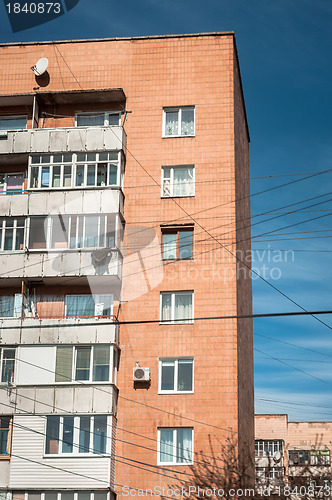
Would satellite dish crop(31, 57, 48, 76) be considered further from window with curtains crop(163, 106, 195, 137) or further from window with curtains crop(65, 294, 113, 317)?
window with curtains crop(65, 294, 113, 317)

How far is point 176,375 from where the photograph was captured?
30.0 metres

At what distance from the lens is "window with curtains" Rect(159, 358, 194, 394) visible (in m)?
29.8

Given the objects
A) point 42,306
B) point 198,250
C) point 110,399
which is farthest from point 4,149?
point 110,399

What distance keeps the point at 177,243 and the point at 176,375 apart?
5435mm

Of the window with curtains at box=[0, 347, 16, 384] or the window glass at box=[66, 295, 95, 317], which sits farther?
the window glass at box=[66, 295, 95, 317]

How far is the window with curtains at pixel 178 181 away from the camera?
32747 mm

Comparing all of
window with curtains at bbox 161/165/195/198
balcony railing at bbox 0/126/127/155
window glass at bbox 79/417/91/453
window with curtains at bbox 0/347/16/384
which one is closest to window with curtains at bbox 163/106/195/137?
window with curtains at bbox 161/165/195/198

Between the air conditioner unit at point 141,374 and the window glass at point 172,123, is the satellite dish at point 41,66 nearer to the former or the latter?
the window glass at point 172,123

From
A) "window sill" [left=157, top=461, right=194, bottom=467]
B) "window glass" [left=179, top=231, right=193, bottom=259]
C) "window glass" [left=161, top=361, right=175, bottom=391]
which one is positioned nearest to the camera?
"window sill" [left=157, top=461, right=194, bottom=467]

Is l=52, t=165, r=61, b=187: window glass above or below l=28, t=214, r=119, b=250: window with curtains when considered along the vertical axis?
above

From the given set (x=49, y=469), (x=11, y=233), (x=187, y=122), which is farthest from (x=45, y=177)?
(x=49, y=469)

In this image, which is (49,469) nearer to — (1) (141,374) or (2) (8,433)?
(2) (8,433)

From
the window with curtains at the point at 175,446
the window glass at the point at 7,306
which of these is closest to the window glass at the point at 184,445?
the window with curtains at the point at 175,446

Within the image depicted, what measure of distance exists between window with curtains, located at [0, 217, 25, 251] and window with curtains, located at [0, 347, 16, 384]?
4.30 metres
